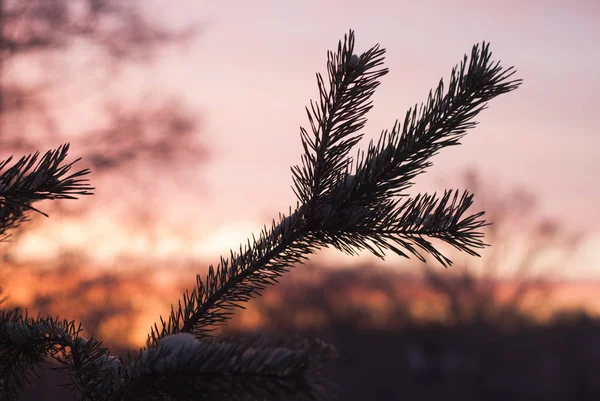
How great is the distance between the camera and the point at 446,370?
30516 millimetres

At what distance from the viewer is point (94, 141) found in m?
9.81

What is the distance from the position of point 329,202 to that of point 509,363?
30.4 metres

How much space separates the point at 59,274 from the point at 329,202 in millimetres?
9712

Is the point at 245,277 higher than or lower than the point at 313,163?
lower

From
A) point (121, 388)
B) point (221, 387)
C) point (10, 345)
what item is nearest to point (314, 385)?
point (221, 387)

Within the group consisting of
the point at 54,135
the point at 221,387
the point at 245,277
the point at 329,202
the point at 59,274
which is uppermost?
the point at 54,135

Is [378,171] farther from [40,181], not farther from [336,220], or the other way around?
[40,181]

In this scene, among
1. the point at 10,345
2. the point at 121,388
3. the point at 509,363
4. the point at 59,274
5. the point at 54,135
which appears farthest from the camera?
the point at 509,363

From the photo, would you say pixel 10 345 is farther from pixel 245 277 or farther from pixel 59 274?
pixel 59 274

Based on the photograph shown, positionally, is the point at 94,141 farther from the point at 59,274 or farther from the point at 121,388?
the point at 121,388

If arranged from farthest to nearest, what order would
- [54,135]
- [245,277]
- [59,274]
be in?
1. [59,274]
2. [54,135]
3. [245,277]

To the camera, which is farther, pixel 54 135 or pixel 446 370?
pixel 446 370

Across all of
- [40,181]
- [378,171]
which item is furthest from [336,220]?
[40,181]

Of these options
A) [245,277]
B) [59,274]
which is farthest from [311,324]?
[245,277]
